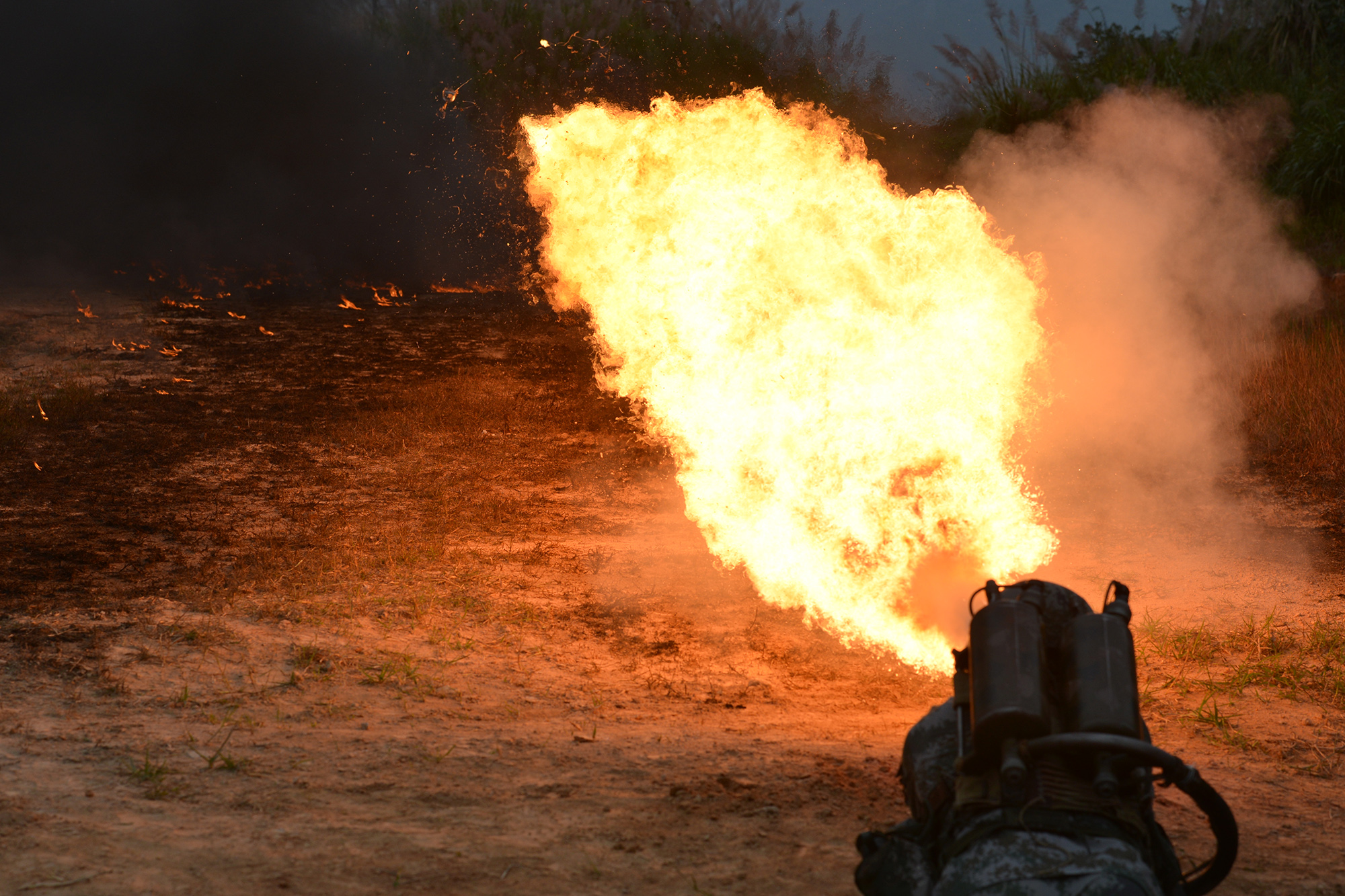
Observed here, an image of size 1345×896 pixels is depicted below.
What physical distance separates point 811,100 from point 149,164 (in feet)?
33.2

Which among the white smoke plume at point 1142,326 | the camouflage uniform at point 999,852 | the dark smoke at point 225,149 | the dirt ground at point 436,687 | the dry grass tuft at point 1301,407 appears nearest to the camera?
the camouflage uniform at point 999,852

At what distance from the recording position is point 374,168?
16.6 m

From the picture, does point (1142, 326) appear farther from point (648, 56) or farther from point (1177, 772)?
point (648, 56)

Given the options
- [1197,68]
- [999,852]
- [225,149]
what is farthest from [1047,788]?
[1197,68]

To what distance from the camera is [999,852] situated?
2.86m

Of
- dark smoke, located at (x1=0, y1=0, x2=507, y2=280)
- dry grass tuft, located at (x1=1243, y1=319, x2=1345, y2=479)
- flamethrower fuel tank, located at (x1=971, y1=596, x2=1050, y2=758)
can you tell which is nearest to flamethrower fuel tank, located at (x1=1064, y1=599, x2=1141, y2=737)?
flamethrower fuel tank, located at (x1=971, y1=596, x2=1050, y2=758)

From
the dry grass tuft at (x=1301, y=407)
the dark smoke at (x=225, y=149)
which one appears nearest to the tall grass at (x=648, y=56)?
the dark smoke at (x=225, y=149)

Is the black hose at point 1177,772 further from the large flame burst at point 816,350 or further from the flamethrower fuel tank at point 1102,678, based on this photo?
the large flame burst at point 816,350

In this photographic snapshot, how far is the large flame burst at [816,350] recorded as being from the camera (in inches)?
219

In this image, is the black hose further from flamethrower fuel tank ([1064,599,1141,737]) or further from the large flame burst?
the large flame burst

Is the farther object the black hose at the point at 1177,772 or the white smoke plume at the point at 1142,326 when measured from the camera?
the white smoke plume at the point at 1142,326

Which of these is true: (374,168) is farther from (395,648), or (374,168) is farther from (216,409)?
(395,648)

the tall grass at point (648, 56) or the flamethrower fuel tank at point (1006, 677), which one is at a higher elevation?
the tall grass at point (648, 56)

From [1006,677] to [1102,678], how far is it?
0.27m
